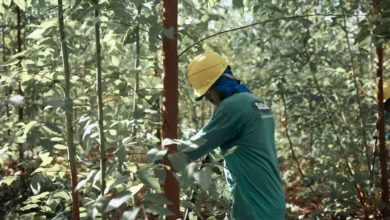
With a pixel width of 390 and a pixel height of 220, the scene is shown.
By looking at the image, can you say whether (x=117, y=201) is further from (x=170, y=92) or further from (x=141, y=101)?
(x=141, y=101)

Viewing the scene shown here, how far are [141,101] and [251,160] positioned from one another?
Result: 1.88 ft

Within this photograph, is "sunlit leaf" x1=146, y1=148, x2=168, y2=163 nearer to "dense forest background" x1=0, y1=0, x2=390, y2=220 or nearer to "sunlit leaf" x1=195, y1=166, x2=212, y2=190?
"dense forest background" x1=0, y1=0, x2=390, y2=220

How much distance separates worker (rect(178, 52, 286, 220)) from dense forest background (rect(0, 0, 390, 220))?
10 cm

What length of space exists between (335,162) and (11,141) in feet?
11.6

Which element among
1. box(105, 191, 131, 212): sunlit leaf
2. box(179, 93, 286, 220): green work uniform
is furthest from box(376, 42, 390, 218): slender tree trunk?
box(105, 191, 131, 212): sunlit leaf

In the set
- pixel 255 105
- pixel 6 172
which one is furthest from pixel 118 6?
pixel 6 172

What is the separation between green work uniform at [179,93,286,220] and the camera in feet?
6.48

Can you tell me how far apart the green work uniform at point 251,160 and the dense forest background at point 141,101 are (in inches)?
3.9

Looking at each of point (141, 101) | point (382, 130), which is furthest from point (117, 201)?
point (382, 130)

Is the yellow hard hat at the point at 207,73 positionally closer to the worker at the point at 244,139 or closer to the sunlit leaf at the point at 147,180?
the worker at the point at 244,139

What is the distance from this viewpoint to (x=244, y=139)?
2.03 m

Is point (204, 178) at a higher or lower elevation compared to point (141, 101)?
lower

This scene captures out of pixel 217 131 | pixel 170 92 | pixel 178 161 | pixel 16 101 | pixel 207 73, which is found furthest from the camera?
pixel 207 73

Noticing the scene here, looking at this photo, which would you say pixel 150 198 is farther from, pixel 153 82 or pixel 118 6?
pixel 153 82
